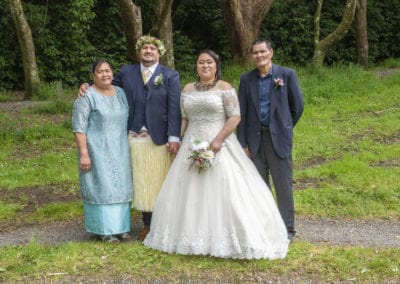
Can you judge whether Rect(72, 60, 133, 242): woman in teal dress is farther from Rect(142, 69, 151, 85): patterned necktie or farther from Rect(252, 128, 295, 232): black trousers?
Rect(252, 128, 295, 232): black trousers

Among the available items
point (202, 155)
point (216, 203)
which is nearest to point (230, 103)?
point (202, 155)

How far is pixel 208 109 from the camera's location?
5.32 metres

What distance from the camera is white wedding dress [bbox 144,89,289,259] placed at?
17.0ft

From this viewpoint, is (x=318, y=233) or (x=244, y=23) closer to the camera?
(x=318, y=233)

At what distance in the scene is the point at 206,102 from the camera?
5301mm

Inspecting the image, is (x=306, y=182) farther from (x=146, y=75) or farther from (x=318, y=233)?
(x=146, y=75)

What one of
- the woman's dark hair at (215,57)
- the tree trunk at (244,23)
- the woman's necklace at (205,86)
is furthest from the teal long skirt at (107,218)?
the tree trunk at (244,23)

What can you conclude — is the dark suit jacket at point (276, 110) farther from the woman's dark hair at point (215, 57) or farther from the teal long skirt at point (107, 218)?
the teal long skirt at point (107, 218)

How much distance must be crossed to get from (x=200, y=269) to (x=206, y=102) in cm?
154

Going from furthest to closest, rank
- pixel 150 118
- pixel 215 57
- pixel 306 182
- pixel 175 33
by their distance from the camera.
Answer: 1. pixel 175 33
2. pixel 306 182
3. pixel 150 118
4. pixel 215 57

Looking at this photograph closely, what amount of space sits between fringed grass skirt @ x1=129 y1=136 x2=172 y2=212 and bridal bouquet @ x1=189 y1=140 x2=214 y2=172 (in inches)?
20.8

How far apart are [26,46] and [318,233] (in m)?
10.3

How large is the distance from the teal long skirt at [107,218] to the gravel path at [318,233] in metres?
0.37

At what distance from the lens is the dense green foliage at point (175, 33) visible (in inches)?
723
